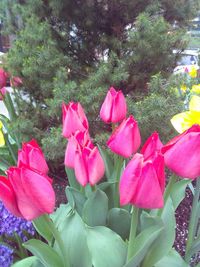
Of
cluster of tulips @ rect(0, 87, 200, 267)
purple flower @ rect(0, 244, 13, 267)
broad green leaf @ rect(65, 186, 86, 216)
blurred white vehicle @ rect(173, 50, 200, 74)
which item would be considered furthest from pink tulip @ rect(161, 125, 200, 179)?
blurred white vehicle @ rect(173, 50, 200, 74)

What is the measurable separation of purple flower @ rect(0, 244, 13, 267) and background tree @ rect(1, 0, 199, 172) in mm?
549

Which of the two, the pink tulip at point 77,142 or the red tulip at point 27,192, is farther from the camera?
the pink tulip at point 77,142

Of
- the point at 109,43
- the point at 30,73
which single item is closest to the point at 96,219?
the point at 30,73

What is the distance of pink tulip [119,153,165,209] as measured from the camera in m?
0.63

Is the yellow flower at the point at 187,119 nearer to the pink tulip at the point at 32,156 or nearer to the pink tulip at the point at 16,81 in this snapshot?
the pink tulip at the point at 32,156

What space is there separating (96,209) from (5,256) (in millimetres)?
520

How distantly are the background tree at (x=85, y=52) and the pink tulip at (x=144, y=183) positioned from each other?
95cm

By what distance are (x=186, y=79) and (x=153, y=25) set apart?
33 cm

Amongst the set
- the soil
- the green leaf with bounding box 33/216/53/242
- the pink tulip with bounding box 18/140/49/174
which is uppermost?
the pink tulip with bounding box 18/140/49/174

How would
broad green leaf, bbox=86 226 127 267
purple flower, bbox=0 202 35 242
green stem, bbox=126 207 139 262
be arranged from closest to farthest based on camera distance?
green stem, bbox=126 207 139 262 → broad green leaf, bbox=86 226 127 267 → purple flower, bbox=0 202 35 242

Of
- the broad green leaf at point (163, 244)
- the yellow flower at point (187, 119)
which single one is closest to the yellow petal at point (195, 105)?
the yellow flower at point (187, 119)

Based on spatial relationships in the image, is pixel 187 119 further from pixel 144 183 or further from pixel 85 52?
pixel 85 52

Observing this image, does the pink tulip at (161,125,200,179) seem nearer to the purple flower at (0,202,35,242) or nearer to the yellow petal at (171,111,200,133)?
the yellow petal at (171,111,200,133)

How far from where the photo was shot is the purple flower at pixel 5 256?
129 cm
